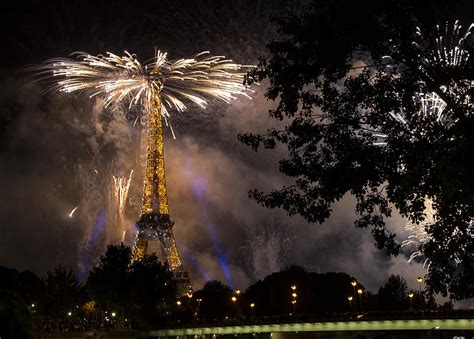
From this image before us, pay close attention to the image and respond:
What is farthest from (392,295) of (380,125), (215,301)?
(380,125)

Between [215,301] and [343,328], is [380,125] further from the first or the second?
[215,301]

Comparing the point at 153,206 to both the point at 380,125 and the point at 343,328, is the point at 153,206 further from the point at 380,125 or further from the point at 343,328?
the point at 380,125

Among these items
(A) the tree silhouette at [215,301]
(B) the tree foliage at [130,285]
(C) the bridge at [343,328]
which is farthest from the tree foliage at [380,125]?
(A) the tree silhouette at [215,301]

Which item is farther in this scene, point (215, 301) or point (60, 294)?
point (215, 301)

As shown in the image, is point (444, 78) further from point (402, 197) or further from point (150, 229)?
A: point (150, 229)

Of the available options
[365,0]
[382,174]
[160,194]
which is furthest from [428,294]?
[160,194]

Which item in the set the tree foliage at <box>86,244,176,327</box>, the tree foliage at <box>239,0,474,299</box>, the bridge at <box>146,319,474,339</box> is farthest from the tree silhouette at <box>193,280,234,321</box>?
the tree foliage at <box>239,0,474,299</box>

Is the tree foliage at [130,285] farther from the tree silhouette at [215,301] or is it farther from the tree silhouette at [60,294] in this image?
the tree silhouette at [215,301]

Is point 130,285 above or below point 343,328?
above

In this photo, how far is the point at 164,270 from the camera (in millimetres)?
115875

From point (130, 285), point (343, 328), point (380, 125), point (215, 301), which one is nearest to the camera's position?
point (380, 125)

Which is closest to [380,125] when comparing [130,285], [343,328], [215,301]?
[343,328]

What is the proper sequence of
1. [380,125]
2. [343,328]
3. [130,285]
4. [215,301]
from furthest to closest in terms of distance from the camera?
1. [215,301]
2. [130,285]
3. [343,328]
4. [380,125]

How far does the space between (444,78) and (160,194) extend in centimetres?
10761
